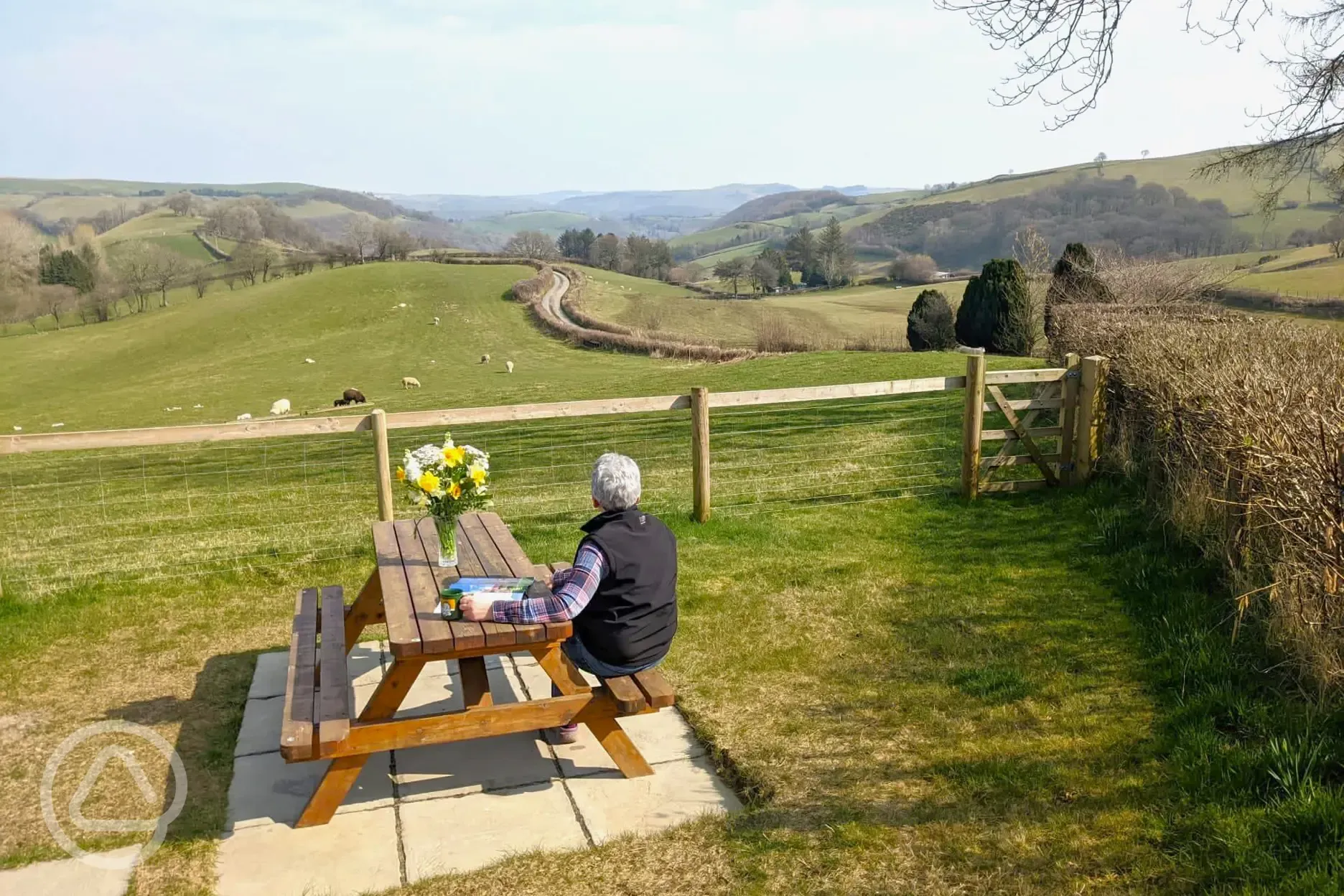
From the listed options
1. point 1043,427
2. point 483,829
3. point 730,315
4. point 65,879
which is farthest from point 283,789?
point 730,315

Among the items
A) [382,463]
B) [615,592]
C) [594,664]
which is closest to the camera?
[615,592]

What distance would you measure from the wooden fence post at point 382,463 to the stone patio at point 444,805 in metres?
2.41

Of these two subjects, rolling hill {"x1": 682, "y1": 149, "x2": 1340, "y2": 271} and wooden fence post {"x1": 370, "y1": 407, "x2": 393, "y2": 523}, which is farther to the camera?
rolling hill {"x1": 682, "y1": 149, "x2": 1340, "y2": 271}

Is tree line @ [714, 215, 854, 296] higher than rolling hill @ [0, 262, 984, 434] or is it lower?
higher

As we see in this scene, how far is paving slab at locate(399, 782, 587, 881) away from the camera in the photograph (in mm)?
3848

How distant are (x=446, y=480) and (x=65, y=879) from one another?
2.14m

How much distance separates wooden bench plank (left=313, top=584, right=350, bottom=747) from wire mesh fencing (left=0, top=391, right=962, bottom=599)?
2.72 meters

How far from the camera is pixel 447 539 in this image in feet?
14.9

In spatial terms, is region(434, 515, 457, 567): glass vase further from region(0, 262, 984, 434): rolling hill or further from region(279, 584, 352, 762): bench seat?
region(0, 262, 984, 434): rolling hill

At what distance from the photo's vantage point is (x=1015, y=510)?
8.73 meters

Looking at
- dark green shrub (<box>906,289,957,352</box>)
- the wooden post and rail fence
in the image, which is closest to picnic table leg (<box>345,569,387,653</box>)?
the wooden post and rail fence

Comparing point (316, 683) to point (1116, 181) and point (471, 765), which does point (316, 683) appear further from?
point (1116, 181)

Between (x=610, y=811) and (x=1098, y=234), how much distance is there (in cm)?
12730

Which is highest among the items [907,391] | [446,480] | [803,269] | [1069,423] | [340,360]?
[803,269]
